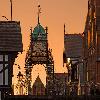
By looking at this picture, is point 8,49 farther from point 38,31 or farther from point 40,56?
point 38,31

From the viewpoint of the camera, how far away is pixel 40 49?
110m

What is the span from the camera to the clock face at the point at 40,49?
110000 millimetres

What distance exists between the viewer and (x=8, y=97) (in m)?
54.1

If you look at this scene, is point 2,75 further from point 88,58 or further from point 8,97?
point 88,58

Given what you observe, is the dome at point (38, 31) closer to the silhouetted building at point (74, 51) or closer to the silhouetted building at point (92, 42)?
the silhouetted building at point (74, 51)

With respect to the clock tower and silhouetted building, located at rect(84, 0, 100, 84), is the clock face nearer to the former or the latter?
the clock tower

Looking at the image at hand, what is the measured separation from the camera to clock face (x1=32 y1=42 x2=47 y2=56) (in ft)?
361

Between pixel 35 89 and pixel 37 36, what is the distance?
2916 inches

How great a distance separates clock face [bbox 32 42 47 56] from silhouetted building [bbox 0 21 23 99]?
143 ft

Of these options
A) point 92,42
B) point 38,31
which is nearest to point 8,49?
point 92,42

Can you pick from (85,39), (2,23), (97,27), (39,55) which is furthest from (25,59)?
(2,23)

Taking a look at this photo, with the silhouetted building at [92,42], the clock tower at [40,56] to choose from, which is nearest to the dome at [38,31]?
the clock tower at [40,56]

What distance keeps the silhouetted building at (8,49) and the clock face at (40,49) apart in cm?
4366

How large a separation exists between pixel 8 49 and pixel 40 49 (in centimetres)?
4760
